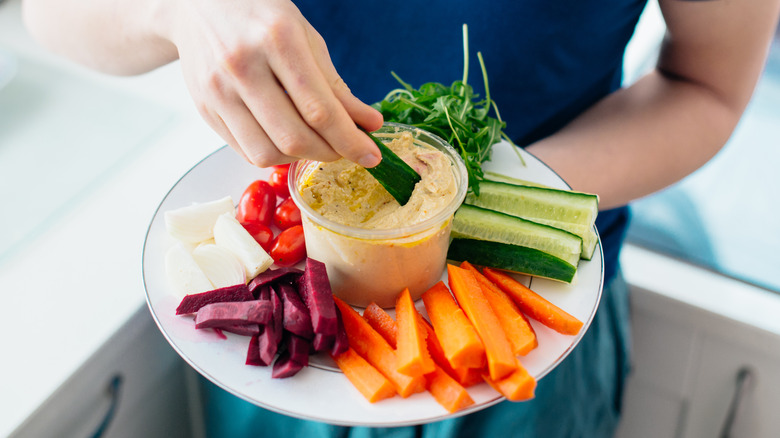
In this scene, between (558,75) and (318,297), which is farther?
(558,75)

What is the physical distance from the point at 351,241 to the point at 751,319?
1.34 metres

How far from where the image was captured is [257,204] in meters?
1.23

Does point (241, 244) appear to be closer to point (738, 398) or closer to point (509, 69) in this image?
point (509, 69)

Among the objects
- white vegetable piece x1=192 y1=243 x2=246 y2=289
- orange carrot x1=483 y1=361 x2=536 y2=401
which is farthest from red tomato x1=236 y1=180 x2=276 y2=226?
orange carrot x1=483 y1=361 x2=536 y2=401

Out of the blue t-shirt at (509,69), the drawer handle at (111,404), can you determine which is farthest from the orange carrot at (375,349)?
the drawer handle at (111,404)

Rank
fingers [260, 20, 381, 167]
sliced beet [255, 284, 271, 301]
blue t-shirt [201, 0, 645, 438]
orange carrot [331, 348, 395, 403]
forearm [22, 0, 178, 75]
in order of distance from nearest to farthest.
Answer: fingers [260, 20, 381, 167] → orange carrot [331, 348, 395, 403] → sliced beet [255, 284, 271, 301] → forearm [22, 0, 178, 75] → blue t-shirt [201, 0, 645, 438]

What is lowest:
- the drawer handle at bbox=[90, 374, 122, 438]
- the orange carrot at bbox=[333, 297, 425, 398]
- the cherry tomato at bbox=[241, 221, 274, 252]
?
the drawer handle at bbox=[90, 374, 122, 438]

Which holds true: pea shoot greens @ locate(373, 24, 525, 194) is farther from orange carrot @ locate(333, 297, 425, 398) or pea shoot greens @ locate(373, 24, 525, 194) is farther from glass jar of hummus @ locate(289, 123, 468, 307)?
orange carrot @ locate(333, 297, 425, 398)

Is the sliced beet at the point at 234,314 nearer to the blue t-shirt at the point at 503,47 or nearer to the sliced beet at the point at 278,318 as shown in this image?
the sliced beet at the point at 278,318

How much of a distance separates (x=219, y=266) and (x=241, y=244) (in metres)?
0.06

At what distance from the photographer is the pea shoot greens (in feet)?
4.18

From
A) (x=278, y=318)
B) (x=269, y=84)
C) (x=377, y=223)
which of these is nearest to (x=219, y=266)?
(x=278, y=318)

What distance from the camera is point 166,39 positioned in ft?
3.57

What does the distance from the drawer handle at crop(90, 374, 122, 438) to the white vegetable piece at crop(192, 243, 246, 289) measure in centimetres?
53
